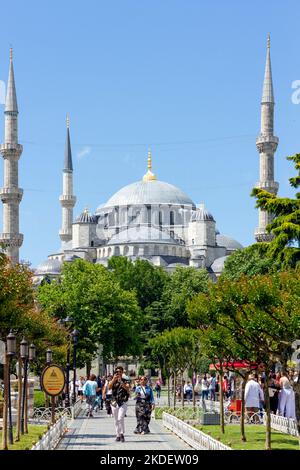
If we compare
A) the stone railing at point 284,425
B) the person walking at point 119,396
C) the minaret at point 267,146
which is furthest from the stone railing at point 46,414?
the minaret at point 267,146

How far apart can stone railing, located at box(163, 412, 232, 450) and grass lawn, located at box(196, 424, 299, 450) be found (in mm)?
425

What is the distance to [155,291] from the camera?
86.4 meters

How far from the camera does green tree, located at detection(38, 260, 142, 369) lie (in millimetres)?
49781

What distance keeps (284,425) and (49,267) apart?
294 ft

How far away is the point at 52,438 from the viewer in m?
18.2

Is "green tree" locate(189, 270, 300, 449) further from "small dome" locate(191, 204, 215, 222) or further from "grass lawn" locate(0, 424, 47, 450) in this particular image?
"small dome" locate(191, 204, 215, 222)

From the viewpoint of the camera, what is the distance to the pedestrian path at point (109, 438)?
1817cm

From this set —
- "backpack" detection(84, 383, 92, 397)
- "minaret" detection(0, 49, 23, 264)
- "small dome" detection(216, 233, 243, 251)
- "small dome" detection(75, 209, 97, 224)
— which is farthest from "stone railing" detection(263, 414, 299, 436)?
"small dome" detection(216, 233, 243, 251)

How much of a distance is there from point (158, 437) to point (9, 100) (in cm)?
5922

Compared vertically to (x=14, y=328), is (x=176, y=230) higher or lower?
higher

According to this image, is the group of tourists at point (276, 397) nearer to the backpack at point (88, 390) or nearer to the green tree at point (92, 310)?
the backpack at point (88, 390)

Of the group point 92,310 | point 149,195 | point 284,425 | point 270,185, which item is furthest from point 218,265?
point 284,425

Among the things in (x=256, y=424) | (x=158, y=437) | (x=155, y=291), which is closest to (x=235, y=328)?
(x=158, y=437)

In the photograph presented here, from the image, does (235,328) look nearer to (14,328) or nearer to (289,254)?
(14,328)
